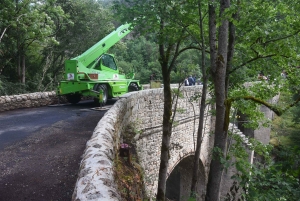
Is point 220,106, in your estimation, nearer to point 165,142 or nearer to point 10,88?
point 165,142

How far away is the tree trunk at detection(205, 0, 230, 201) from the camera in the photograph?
4.37m

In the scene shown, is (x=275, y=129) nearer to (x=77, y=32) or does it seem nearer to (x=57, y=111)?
(x=77, y=32)

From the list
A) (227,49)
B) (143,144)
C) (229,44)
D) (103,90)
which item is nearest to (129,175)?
Answer: (227,49)

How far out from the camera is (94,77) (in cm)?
1070

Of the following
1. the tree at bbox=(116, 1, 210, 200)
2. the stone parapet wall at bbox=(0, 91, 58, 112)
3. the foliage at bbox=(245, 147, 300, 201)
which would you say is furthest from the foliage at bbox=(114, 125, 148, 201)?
the stone parapet wall at bbox=(0, 91, 58, 112)

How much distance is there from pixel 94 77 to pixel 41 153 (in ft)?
20.1

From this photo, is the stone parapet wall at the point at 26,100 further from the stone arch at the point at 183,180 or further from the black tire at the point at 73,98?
the stone arch at the point at 183,180

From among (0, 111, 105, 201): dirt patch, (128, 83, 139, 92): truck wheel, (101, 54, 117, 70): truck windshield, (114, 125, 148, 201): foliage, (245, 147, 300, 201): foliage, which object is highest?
(101, 54, 117, 70): truck windshield

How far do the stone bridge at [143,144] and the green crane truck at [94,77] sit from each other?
6.84ft

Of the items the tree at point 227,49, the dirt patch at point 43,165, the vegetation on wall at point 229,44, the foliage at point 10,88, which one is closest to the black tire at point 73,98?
the foliage at point 10,88

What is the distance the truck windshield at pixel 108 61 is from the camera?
11774mm

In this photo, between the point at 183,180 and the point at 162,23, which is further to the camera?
the point at 183,180

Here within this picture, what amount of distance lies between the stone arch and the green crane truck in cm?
511

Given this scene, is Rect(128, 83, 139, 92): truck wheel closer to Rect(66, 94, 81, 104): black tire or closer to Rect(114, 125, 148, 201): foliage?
→ Rect(66, 94, 81, 104): black tire
